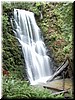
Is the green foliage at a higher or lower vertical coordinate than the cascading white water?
lower

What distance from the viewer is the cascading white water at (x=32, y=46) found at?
271 centimetres

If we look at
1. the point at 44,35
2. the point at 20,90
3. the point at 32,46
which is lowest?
the point at 20,90

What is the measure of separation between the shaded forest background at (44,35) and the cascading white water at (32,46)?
0.05 metres

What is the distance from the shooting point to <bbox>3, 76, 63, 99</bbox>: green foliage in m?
2.68

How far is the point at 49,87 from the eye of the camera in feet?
8.83

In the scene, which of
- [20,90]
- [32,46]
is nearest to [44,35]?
[32,46]

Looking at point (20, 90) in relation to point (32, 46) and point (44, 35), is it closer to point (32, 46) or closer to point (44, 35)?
point (32, 46)

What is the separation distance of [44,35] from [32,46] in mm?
189

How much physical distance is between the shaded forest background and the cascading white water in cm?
5

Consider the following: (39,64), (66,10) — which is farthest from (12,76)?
(66,10)

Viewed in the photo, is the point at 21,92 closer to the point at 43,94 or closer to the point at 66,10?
the point at 43,94

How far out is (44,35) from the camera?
280 cm

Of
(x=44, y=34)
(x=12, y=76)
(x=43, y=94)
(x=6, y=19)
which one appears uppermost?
(x=6, y=19)

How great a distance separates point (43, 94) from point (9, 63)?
494mm
